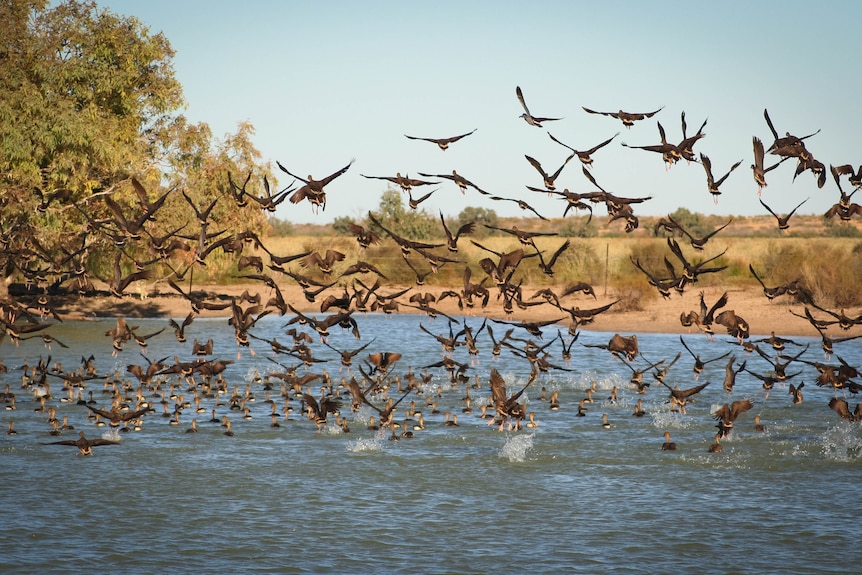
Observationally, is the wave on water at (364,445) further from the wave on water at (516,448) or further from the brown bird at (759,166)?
the brown bird at (759,166)

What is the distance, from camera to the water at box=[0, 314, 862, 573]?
40.9 feet

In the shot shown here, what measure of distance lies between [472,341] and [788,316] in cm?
2282

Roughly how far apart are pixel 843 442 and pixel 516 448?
5871mm

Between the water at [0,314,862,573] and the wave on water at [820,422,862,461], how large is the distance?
52mm

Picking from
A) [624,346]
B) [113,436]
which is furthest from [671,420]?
[113,436]

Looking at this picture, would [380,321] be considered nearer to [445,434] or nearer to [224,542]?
[445,434]

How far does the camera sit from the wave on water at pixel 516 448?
17234 millimetres

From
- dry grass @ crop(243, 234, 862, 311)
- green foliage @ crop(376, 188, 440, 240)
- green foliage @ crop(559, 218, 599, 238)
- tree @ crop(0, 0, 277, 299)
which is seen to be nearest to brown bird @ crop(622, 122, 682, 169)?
tree @ crop(0, 0, 277, 299)

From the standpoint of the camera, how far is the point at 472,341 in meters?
17.2

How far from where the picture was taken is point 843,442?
58.9ft

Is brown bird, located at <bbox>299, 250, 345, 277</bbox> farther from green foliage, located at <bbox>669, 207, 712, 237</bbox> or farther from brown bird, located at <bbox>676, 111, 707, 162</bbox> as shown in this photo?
green foliage, located at <bbox>669, 207, 712, 237</bbox>

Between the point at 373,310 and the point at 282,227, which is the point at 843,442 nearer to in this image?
the point at 373,310

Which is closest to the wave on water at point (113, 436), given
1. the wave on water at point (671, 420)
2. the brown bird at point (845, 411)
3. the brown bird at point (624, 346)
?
the brown bird at point (624, 346)

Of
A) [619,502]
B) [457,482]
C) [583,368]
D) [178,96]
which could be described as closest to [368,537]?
[457,482]
